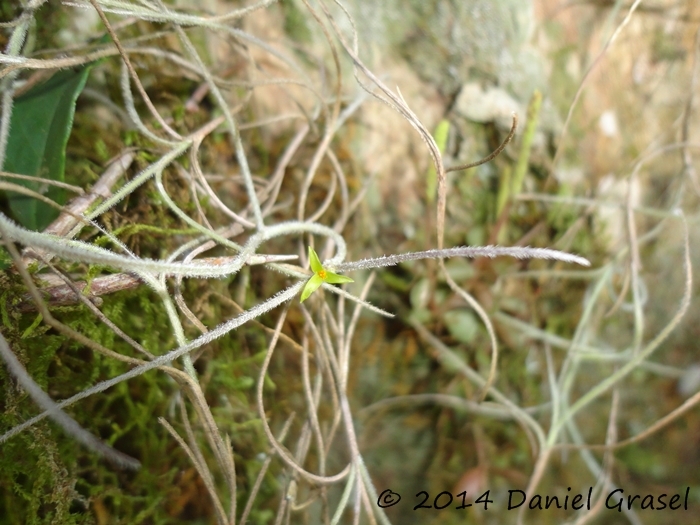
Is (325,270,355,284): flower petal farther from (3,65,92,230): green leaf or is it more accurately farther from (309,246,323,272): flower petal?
(3,65,92,230): green leaf

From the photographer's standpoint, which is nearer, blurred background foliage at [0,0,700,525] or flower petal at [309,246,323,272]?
flower petal at [309,246,323,272]

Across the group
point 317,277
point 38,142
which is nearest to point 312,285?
point 317,277

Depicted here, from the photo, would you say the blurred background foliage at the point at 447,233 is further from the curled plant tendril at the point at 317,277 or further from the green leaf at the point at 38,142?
the curled plant tendril at the point at 317,277

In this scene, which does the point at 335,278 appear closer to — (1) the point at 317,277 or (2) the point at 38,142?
(1) the point at 317,277

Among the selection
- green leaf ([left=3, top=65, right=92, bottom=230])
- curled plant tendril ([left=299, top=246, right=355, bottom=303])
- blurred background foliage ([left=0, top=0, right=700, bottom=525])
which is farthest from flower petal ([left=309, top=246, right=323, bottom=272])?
green leaf ([left=3, top=65, right=92, bottom=230])

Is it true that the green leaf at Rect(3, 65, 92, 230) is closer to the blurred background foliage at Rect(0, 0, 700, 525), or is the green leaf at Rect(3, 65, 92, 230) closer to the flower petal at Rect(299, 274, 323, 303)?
the blurred background foliage at Rect(0, 0, 700, 525)

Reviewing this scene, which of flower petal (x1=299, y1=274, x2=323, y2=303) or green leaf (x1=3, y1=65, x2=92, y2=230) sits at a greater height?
green leaf (x1=3, y1=65, x2=92, y2=230)

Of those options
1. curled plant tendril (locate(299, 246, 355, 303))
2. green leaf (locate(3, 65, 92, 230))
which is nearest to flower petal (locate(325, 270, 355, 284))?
curled plant tendril (locate(299, 246, 355, 303))

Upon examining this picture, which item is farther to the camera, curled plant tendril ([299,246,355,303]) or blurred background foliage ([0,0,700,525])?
blurred background foliage ([0,0,700,525])

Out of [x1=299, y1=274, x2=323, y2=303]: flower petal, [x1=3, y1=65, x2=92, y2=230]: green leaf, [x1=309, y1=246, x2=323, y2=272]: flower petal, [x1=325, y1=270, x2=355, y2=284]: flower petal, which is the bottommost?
[x1=299, y1=274, x2=323, y2=303]: flower petal

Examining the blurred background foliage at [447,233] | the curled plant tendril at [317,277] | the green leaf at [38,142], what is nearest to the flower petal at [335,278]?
the curled plant tendril at [317,277]
